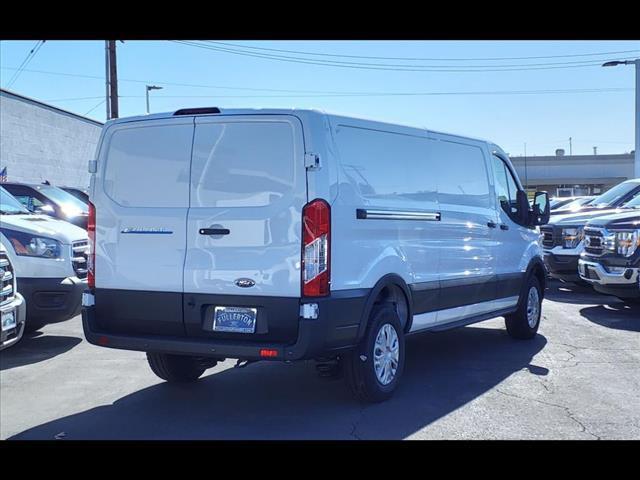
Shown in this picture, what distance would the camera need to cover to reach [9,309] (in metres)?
5.39

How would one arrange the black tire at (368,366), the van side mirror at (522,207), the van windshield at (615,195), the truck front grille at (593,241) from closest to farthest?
the black tire at (368,366) → the van side mirror at (522,207) → the truck front grille at (593,241) → the van windshield at (615,195)

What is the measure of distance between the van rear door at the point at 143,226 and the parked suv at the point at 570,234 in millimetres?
9022

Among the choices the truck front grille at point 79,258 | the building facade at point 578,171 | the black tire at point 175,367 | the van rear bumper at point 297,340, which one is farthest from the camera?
the building facade at point 578,171

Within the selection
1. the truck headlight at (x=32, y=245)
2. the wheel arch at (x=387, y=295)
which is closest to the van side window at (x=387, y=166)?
the wheel arch at (x=387, y=295)

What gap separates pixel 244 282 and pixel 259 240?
334 mm

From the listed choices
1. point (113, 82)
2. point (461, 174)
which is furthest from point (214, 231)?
point (113, 82)

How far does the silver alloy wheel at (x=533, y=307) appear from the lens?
28.2ft

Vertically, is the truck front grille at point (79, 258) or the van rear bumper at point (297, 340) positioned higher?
the truck front grille at point (79, 258)

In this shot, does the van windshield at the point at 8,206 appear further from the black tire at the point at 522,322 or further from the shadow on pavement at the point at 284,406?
the black tire at the point at 522,322

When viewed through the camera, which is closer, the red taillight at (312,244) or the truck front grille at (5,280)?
the red taillight at (312,244)

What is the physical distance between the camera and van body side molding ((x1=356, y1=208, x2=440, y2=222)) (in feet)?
18.0
